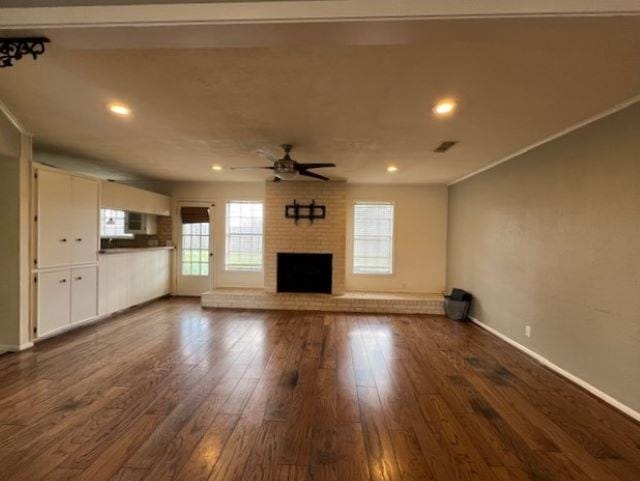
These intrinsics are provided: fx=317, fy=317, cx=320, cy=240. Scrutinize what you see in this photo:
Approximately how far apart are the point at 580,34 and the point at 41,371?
4894mm

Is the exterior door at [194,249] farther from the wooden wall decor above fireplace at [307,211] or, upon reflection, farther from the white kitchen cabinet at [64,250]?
the white kitchen cabinet at [64,250]

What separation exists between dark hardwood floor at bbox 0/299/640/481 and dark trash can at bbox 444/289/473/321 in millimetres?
1278

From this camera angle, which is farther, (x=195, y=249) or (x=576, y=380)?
(x=195, y=249)

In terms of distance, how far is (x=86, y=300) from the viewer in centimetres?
457

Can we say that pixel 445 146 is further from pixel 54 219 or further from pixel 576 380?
pixel 54 219

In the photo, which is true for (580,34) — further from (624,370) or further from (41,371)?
(41,371)

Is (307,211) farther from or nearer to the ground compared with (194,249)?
farther from the ground

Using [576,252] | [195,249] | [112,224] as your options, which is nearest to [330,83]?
[576,252]

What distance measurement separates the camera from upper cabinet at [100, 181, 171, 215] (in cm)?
509

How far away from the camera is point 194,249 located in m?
6.98

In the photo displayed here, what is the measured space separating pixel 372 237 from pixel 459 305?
2.20 m

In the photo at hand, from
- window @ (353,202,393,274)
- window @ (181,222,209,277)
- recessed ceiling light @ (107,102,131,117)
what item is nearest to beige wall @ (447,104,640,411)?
window @ (353,202,393,274)

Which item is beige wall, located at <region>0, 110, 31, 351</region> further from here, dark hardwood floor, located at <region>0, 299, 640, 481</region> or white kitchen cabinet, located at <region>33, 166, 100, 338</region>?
dark hardwood floor, located at <region>0, 299, 640, 481</region>

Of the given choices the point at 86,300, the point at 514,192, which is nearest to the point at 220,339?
the point at 86,300
